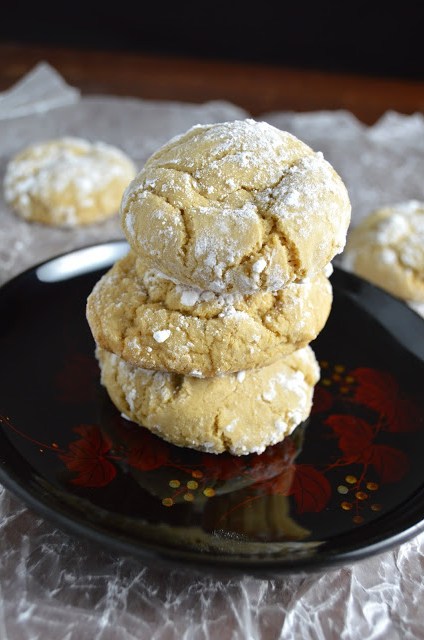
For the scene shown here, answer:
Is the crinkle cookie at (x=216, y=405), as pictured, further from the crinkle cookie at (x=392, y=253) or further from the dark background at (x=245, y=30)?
the dark background at (x=245, y=30)

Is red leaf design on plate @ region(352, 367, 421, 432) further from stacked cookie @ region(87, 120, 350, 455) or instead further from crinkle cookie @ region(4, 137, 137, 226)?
crinkle cookie @ region(4, 137, 137, 226)

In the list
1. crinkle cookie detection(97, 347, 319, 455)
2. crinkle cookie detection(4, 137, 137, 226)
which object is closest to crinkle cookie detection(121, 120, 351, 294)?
crinkle cookie detection(97, 347, 319, 455)

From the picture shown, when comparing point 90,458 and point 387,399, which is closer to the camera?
point 90,458

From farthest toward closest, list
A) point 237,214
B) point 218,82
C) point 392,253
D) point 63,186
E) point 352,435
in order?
1. point 218,82
2. point 63,186
3. point 392,253
4. point 352,435
5. point 237,214

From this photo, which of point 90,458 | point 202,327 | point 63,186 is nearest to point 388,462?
point 202,327

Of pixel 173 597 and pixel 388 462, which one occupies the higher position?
pixel 388 462

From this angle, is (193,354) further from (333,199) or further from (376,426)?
(376,426)

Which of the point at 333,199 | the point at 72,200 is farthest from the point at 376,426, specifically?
the point at 72,200

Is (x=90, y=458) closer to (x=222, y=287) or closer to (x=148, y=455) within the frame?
(x=148, y=455)
